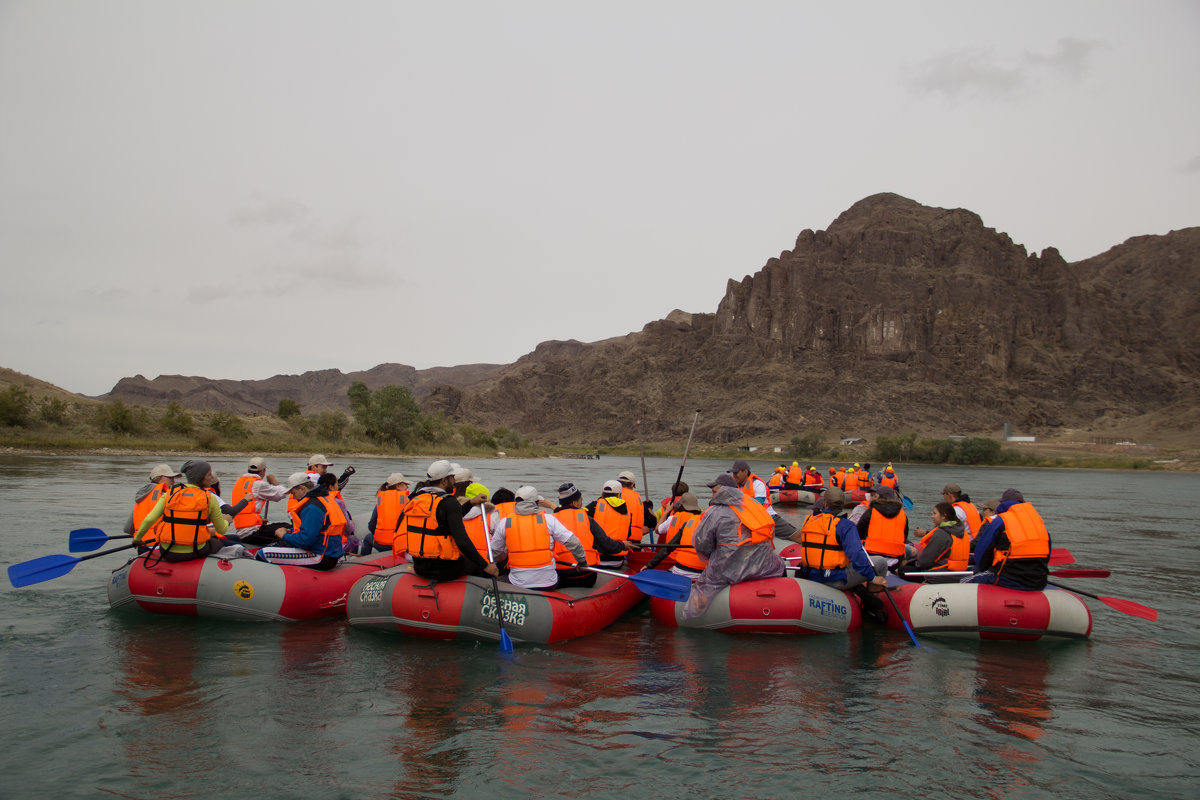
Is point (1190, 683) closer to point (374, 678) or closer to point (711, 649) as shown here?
point (711, 649)

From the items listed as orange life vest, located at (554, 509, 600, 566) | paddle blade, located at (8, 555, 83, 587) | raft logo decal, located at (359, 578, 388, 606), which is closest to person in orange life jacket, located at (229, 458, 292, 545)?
paddle blade, located at (8, 555, 83, 587)

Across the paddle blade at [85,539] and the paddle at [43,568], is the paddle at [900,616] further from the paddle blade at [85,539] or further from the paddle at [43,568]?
the paddle blade at [85,539]

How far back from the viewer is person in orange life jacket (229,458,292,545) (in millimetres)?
11711

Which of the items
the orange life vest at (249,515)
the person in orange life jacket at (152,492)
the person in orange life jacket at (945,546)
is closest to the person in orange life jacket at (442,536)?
the person in orange life jacket at (152,492)

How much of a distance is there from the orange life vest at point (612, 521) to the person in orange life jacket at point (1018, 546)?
17.2ft

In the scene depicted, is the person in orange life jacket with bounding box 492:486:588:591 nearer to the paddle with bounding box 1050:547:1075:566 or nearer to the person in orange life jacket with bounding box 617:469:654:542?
the person in orange life jacket with bounding box 617:469:654:542

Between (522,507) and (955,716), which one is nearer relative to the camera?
(955,716)

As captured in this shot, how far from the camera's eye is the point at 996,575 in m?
10.1

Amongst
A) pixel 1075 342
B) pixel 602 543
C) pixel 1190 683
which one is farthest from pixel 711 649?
pixel 1075 342

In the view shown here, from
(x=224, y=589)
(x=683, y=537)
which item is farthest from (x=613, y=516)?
(x=224, y=589)

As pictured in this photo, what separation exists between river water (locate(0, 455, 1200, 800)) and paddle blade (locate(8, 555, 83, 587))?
0.61m

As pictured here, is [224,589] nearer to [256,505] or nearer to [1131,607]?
[256,505]

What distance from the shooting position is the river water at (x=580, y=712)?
5.86m

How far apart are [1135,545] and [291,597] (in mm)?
23694
